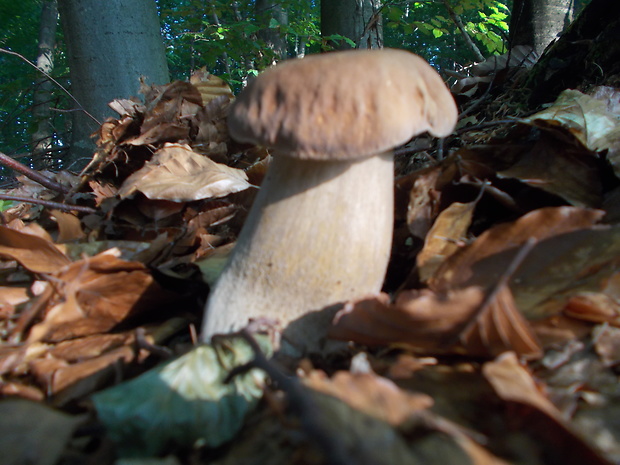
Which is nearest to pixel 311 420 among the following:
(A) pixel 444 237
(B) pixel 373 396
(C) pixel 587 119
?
(B) pixel 373 396

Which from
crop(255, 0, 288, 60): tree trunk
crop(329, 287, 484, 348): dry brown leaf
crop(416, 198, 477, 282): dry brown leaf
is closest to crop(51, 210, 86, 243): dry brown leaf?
crop(329, 287, 484, 348): dry brown leaf

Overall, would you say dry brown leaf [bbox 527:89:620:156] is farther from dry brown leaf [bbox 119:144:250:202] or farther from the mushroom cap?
dry brown leaf [bbox 119:144:250:202]

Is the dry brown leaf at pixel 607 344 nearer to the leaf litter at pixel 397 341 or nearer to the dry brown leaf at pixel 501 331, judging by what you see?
the leaf litter at pixel 397 341

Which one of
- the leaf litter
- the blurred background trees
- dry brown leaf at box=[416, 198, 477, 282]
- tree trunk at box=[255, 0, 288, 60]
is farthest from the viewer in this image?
tree trunk at box=[255, 0, 288, 60]

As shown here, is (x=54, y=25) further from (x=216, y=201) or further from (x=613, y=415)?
(x=613, y=415)

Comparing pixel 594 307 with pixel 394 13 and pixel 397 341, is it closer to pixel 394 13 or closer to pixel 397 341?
pixel 397 341

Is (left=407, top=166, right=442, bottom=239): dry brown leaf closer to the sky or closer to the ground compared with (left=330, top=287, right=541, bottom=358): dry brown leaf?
closer to the sky
